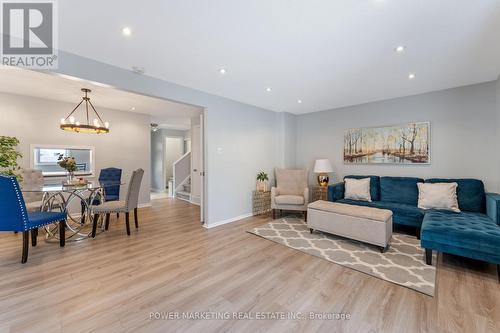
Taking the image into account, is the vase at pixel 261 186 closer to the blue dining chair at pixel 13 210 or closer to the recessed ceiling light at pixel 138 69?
the recessed ceiling light at pixel 138 69

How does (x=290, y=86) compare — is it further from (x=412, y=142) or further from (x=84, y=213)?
(x=84, y=213)

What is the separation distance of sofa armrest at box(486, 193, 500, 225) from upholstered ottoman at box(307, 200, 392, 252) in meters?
1.08

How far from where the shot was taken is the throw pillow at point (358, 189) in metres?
3.89

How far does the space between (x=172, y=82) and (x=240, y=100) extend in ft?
4.75

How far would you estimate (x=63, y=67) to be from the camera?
7.54 ft

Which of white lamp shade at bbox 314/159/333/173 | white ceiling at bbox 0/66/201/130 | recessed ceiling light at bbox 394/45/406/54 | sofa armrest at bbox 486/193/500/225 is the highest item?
white ceiling at bbox 0/66/201/130

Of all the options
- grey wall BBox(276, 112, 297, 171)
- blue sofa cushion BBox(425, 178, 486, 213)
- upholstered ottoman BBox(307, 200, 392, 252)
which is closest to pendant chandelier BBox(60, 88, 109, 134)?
grey wall BBox(276, 112, 297, 171)

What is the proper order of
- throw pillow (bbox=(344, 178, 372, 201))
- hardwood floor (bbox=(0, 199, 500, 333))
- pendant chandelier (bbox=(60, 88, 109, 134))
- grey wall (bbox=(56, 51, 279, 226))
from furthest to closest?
throw pillow (bbox=(344, 178, 372, 201))
pendant chandelier (bbox=(60, 88, 109, 134))
grey wall (bbox=(56, 51, 279, 226))
hardwood floor (bbox=(0, 199, 500, 333))

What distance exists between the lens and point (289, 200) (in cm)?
416

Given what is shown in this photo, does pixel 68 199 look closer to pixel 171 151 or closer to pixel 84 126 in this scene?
pixel 84 126

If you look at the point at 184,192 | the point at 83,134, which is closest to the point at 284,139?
the point at 184,192

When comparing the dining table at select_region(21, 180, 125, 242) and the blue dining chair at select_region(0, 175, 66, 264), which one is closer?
the blue dining chair at select_region(0, 175, 66, 264)

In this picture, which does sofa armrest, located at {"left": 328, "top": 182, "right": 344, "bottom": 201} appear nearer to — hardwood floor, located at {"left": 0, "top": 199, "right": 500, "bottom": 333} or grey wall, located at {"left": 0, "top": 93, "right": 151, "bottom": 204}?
hardwood floor, located at {"left": 0, "top": 199, "right": 500, "bottom": 333}

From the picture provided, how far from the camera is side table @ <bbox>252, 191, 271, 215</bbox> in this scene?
182 inches
